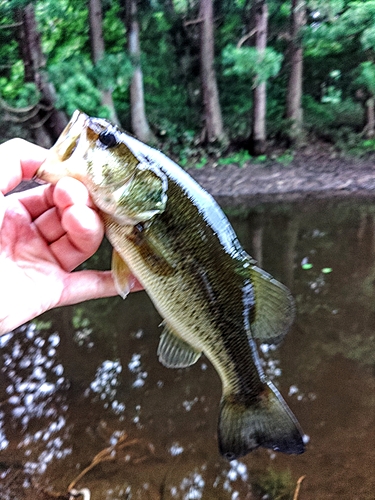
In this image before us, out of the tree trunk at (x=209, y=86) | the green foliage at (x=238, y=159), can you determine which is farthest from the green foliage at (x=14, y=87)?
the green foliage at (x=238, y=159)

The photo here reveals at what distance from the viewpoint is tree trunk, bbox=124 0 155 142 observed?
9.40 m

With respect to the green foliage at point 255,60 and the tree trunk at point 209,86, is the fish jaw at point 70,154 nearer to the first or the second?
the green foliage at point 255,60

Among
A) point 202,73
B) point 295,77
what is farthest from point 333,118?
point 202,73

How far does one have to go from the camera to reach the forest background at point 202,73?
341 inches

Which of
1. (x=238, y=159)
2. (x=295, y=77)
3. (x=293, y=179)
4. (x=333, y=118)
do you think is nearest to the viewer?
(x=293, y=179)

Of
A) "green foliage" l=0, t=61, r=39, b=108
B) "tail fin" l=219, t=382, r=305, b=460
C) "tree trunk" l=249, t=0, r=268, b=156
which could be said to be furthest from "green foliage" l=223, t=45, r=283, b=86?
"tail fin" l=219, t=382, r=305, b=460

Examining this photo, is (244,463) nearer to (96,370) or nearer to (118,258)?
(96,370)

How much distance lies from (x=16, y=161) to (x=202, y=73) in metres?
9.32

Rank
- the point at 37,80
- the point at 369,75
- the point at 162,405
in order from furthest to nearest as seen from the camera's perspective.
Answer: the point at 37,80 < the point at 369,75 < the point at 162,405

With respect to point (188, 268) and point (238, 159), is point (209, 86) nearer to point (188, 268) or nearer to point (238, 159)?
point (238, 159)

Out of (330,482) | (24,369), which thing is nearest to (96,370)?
(24,369)

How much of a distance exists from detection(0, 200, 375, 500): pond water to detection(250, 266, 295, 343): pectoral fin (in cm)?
155

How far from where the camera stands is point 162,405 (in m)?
3.37

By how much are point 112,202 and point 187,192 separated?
Answer: 296 millimetres
